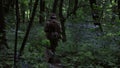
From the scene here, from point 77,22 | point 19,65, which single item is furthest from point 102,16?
point 19,65

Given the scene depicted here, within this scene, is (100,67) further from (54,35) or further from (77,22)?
(77,22)

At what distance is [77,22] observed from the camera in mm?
12703

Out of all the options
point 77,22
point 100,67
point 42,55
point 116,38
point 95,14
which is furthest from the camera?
point 95,14

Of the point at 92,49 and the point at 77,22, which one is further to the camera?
the point at 77,22

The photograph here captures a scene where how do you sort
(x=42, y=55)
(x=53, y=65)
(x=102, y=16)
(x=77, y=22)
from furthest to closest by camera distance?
1. (x=102, y=16)
2. (x=77, y=22)
3. (x=42, y=55)
4. (x=53, y=65)

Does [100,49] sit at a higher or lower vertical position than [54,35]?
lower

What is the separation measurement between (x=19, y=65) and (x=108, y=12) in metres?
6.87

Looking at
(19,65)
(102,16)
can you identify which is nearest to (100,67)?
(19,65)

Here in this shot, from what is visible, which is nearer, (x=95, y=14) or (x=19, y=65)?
(x=19, y=65)

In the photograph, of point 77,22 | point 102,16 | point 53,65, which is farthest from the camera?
point 102,16

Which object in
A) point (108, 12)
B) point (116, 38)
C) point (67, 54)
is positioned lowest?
point (67, 54)

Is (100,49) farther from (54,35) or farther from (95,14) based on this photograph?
(95,14)

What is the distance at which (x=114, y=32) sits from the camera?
11.5 m

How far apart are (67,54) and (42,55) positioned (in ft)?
4.47
